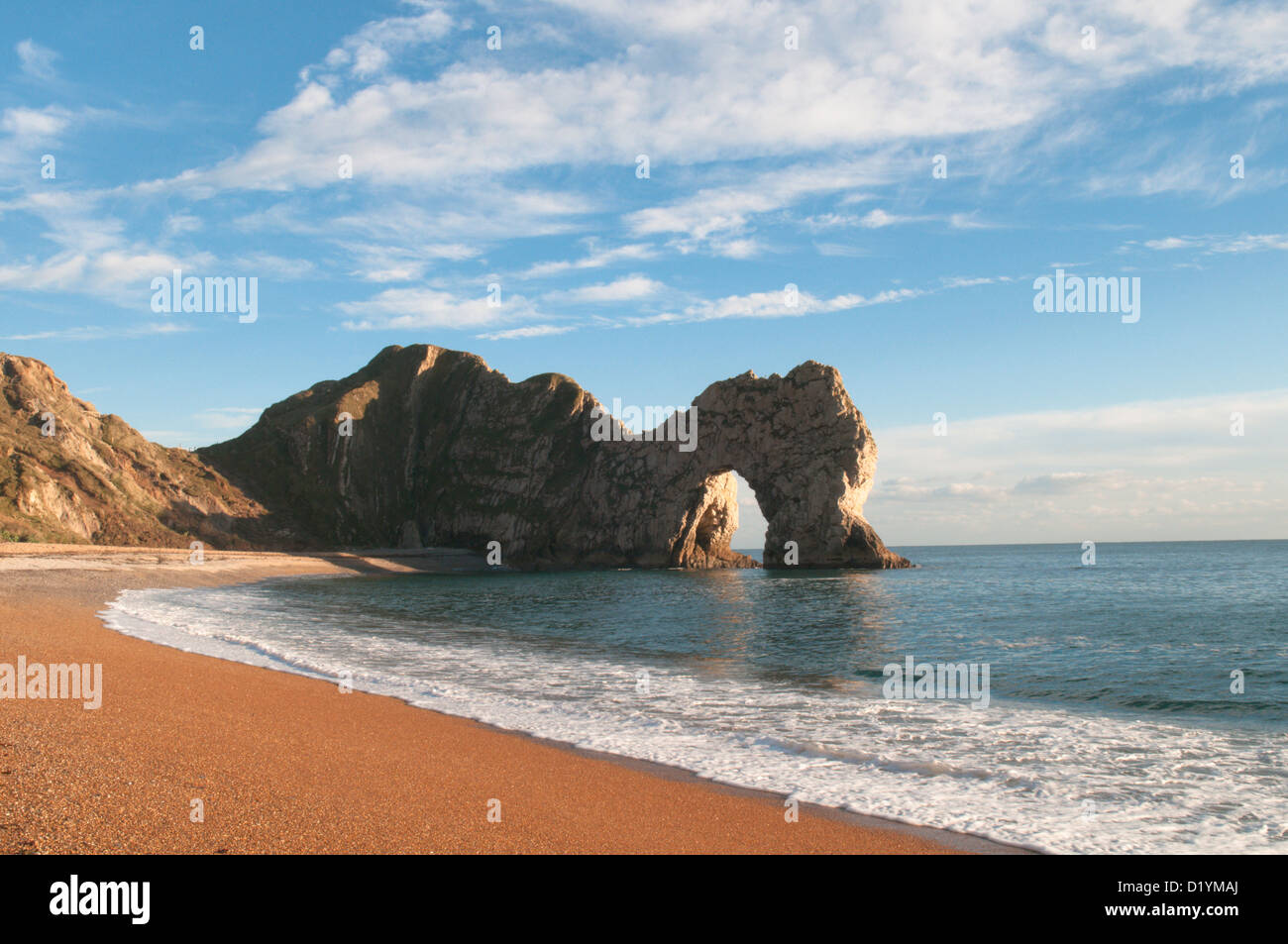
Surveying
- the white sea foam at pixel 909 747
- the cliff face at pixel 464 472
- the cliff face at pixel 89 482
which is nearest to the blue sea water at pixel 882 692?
the white sea foam at pixel 909 747

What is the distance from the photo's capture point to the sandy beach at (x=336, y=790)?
5.74 meters

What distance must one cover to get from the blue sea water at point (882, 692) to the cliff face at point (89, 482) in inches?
1474

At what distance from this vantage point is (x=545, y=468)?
338 ft

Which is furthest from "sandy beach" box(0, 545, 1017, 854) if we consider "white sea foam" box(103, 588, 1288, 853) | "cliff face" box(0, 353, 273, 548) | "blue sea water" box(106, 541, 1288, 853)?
"cliff face" box(0, 353, 273, 548)

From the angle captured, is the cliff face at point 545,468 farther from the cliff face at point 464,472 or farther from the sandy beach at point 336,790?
the sandy beach at point 336,790

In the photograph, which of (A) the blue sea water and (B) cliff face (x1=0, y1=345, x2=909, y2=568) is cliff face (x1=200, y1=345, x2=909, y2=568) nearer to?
(B) cliff face (x1=0, y1=345, x2=909, y2=568)

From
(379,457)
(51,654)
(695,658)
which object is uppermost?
(379,457)

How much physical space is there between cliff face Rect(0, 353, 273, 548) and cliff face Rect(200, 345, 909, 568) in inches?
457

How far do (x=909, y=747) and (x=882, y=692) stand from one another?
4462mm

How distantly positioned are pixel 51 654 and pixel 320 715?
7313 millimetres

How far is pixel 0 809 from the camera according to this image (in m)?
5.63

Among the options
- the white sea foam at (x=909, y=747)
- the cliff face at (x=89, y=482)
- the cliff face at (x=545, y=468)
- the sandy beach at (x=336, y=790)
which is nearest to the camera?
the sandy beach at (x=336, y=790)
